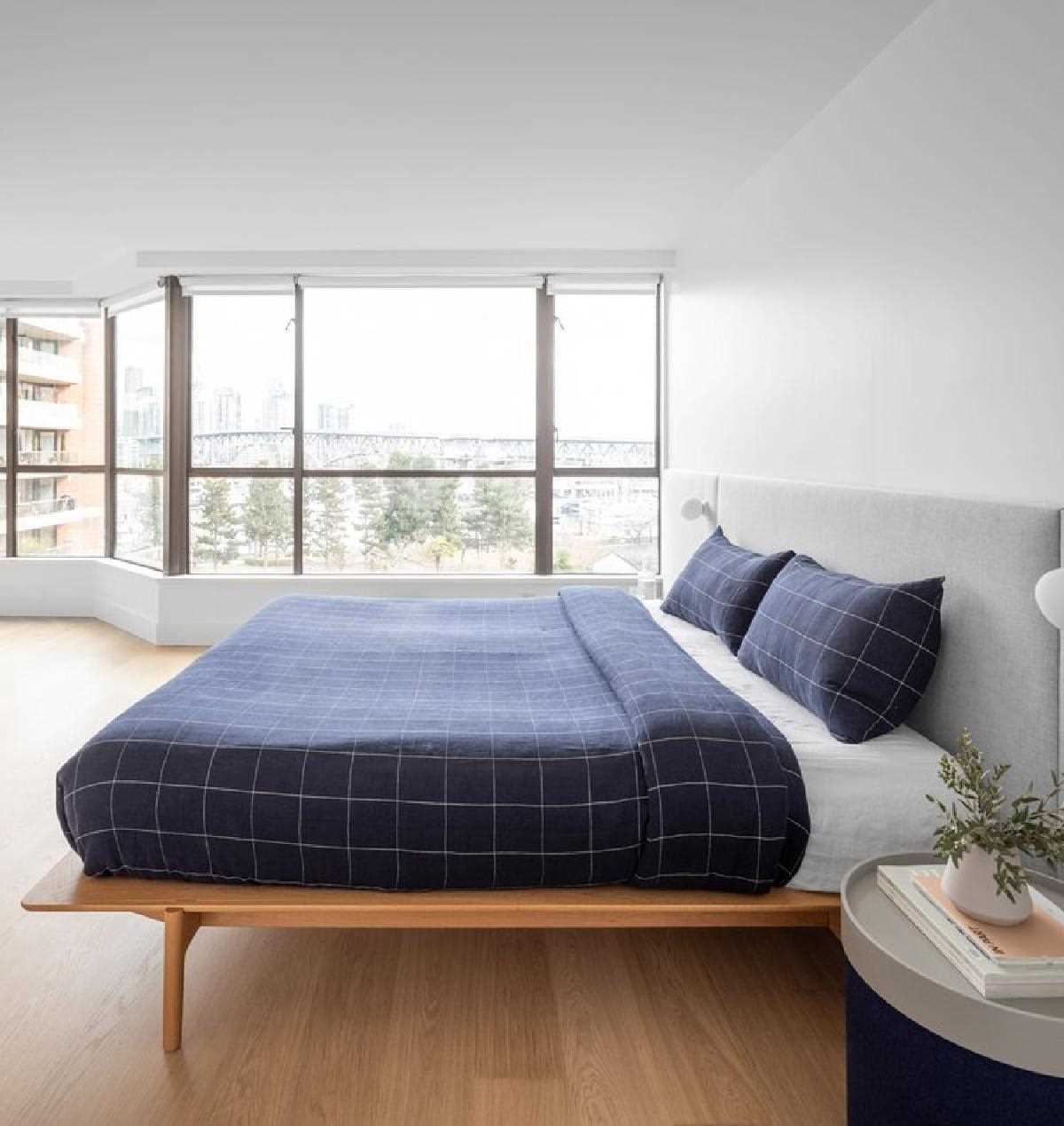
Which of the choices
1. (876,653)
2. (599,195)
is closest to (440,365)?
(599,195)

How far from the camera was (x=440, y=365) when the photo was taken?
6016 millimetres

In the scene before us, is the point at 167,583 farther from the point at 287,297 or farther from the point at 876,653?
the point at 876,653

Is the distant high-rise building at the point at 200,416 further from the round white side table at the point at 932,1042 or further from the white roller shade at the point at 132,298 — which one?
the round white side table at the point at 932,1042

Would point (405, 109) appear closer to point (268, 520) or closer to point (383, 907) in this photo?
Result: point (383, 907)

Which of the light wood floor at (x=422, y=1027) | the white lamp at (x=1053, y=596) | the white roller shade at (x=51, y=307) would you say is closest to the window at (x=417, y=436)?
the white roller shade at (x=51, y=307)

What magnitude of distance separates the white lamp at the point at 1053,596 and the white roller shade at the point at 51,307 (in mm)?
6395

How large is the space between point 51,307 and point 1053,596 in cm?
664

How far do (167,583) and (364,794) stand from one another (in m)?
4.38

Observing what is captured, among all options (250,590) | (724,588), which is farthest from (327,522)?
(724,588)

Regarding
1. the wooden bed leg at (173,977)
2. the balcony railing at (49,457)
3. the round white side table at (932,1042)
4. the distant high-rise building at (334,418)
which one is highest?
the distant high-rise building at (334,418)

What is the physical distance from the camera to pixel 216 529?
6059 mm

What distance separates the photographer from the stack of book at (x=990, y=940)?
136 cm

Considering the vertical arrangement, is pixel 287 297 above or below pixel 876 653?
above

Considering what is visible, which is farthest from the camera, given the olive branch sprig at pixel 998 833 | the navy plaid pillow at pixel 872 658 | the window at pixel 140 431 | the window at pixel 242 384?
the window at pixel 140 431
